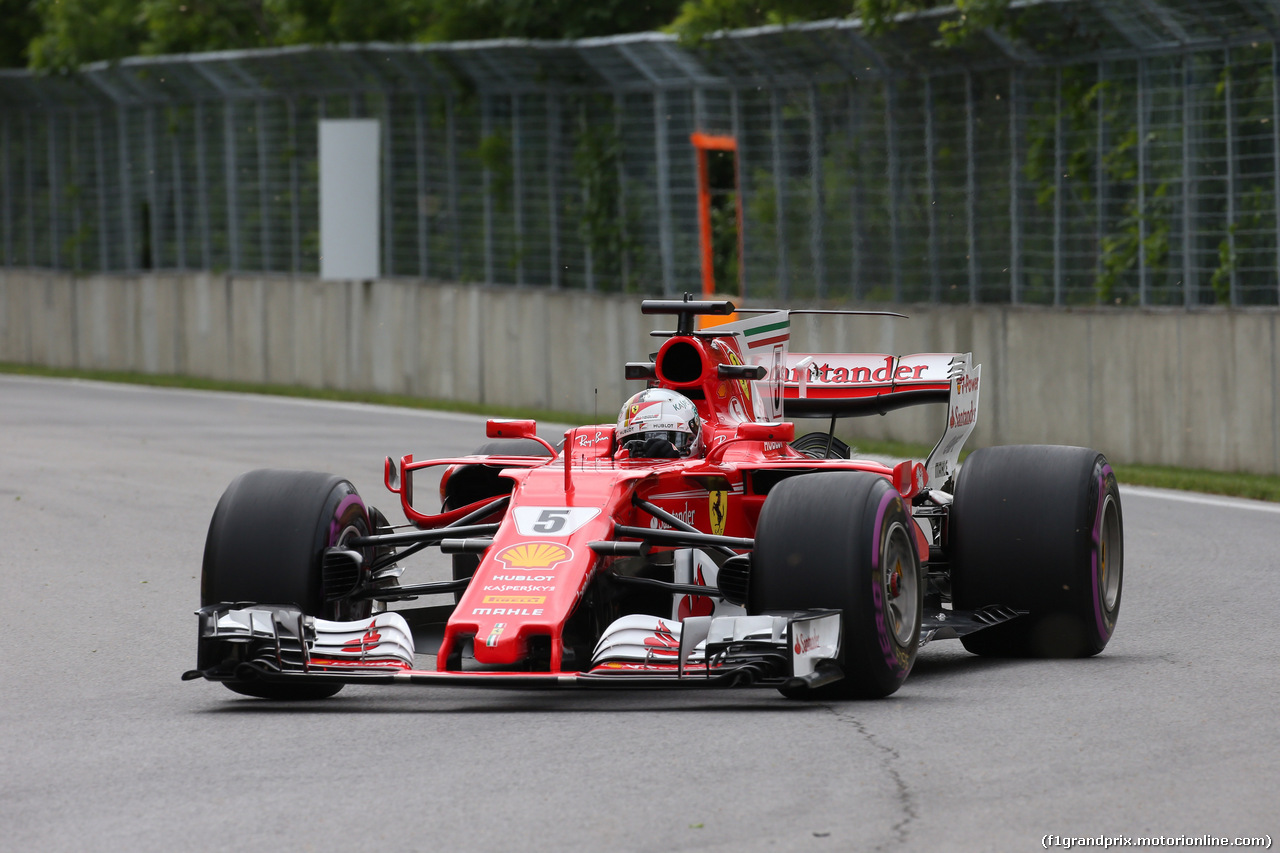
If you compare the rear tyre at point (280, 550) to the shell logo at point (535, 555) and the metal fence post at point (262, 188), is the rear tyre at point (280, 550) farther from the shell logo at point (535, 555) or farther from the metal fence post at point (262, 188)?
the metal fence post at point (262, 188)

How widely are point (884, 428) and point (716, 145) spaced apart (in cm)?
425

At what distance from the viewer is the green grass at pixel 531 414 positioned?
15219 mm

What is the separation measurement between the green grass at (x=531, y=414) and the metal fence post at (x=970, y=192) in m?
1.63

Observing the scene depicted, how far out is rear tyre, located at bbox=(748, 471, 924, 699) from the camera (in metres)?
7.16

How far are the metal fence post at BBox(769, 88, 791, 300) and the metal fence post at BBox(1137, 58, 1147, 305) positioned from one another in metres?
4.79

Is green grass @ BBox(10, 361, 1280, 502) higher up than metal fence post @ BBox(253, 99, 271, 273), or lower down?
lower down

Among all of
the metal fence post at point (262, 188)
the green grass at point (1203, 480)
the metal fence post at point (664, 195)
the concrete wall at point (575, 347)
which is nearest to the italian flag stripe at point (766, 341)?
the concrete wall at point (575, 347)

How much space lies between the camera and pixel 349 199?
25.9 meters

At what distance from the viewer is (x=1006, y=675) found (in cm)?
816

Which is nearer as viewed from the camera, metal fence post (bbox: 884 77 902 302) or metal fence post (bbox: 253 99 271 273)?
metal fence post (bbox: 884 77 902 302)

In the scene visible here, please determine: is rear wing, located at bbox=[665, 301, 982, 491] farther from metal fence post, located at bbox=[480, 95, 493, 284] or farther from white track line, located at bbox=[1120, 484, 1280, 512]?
metal fence post, located at bbox=[480, 95, 493, 284]

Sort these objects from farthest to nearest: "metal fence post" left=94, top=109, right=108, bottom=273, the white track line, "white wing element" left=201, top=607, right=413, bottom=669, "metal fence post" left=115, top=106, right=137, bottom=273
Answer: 1. "metal fence post" left=94, top=109, right=108, bottom=273
2. "metal fence post" left=115, top=106, right=137, bottom=273
3. the white track line
4. "white wing element" left=201, top=607, right=413, bottom=669

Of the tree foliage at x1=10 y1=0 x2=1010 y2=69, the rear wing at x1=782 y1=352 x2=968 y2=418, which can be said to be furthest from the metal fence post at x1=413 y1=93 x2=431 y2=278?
the rear wing at x1=782 y1=352 x2=968 y2=418

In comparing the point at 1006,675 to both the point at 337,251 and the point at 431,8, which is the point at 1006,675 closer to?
the point at 337,251
